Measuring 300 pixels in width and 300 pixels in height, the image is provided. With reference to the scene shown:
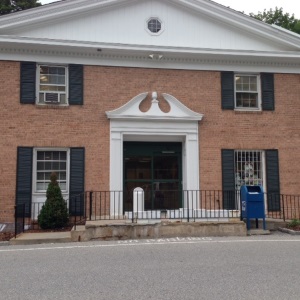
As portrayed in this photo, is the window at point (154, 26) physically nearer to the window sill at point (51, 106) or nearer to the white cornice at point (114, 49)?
the white cornice at point (114, 49)

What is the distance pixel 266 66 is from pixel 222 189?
15.3ft

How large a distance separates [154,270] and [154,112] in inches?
311

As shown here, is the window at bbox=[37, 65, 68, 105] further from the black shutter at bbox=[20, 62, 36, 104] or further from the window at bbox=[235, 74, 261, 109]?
the window at bbox=[235, 74, 261, 109]

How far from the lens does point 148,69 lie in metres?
14.4

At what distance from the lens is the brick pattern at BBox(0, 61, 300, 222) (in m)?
13.5

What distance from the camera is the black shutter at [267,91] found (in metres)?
15.0

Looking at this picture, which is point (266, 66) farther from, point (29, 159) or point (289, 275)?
point (289, 275)

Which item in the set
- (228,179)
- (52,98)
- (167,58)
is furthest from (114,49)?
(228,179)

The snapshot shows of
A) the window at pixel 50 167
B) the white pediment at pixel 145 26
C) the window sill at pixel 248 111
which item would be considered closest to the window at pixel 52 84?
the white pediment at pixel 145 26

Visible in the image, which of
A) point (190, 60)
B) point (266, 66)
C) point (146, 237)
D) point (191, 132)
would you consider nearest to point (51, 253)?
point (146, 237)

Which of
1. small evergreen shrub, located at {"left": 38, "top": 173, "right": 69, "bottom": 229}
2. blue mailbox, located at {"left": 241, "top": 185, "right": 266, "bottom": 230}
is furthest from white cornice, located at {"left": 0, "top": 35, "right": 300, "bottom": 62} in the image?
blue mailbox, located at {"left": 241, "top": 185, "right": 266, "bottom": 230}

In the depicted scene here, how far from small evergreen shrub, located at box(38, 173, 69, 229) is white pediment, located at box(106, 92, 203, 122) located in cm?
307

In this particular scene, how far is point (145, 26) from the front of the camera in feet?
47.6

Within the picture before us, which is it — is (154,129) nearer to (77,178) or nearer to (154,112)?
(154,112)
